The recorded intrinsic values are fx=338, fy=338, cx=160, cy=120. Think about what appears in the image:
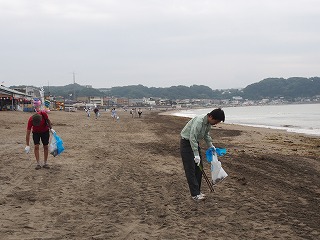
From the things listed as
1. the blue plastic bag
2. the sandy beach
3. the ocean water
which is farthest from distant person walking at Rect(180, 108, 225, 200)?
the ocean water

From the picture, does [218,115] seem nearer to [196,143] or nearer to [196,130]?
[196,130]

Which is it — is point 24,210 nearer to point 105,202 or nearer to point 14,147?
point 105,202

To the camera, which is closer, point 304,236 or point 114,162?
point 304,236

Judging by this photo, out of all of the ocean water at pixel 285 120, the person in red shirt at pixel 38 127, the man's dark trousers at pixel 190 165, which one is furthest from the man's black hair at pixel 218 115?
the ocean water at pixel 285 120

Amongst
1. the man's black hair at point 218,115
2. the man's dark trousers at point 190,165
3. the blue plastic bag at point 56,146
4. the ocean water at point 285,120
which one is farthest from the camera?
the ocean water at point 285,120

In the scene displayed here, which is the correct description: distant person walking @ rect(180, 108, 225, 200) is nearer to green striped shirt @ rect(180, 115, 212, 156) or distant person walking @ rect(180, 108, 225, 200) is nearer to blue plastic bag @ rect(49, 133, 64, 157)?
green striped shirt @ rect(180, 115, 212, 156)

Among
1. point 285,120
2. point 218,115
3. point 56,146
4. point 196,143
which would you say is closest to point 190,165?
point 196,143

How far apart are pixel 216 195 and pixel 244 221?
4.22 ft

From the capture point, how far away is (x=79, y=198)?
5359 mm

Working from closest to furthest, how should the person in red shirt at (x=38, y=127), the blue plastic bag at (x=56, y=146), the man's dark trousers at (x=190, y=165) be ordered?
the man's dark trousers at (x=190, y=165) < the person in red shirt at (x=38, y=127) < the blue plastic bag at (x=56, y=146)

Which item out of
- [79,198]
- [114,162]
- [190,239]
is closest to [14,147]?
[114,162]

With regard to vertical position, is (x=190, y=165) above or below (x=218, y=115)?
below

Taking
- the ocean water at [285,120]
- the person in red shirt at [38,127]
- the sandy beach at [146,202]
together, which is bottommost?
the ocean water at [285,120]

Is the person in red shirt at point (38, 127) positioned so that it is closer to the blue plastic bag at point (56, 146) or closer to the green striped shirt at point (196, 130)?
the blue plastic bag at point (56, 146)
